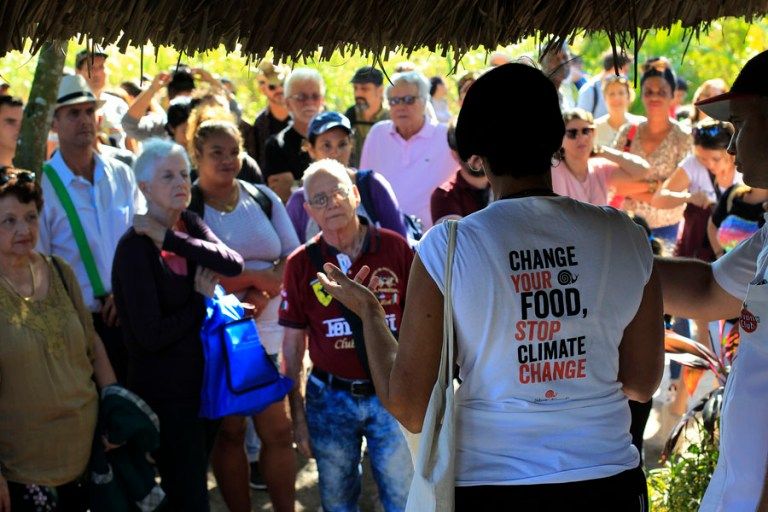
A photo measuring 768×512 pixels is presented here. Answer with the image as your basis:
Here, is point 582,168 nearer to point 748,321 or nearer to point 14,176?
point 14,176

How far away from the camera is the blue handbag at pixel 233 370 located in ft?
15.0

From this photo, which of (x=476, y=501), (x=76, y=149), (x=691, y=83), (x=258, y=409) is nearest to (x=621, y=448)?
(x=476, y=501)

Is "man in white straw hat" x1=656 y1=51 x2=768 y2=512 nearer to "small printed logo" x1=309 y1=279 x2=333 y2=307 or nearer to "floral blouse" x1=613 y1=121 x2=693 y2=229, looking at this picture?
"small printed logo" x1=309 y1=279 x2=333 y2=307

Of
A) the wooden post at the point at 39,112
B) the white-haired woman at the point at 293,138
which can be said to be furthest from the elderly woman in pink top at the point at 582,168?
the wooden post at the point at 39,112

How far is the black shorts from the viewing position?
2.32 m

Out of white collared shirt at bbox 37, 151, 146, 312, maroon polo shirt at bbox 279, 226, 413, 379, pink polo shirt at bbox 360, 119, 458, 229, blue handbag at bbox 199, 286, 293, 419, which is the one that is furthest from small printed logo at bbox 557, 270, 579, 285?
pink polo shirt at bbox 360, 119, 458, 229

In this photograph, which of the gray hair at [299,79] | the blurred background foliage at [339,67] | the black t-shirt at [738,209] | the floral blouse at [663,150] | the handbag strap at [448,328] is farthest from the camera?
the blurred background foliage at [339,67]

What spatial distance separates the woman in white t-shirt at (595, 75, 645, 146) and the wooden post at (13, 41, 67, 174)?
495 centimetres

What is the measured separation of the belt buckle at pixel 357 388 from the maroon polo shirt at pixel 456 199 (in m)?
1.71

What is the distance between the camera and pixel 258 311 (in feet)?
17.8

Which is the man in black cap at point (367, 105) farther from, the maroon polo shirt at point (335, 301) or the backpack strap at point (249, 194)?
the maroon polo shirt at point (335, 301)

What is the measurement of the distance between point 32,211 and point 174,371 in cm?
90

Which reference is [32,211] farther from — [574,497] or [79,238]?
[574,497]

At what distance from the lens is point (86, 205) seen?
548 centimetres
